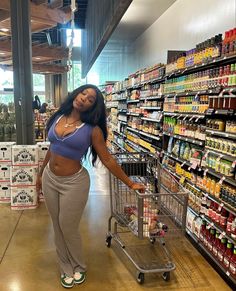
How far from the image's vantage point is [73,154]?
253 cm

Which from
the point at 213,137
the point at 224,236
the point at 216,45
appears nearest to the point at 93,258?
the point at 224,236

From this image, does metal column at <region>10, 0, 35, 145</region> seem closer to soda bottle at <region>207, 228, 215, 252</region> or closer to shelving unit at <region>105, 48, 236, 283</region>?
shelving unit at <region>105, 48, 236, 283</region>

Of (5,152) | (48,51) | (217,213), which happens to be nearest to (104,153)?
(217,213)

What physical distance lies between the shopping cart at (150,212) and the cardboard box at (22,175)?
5.65ft

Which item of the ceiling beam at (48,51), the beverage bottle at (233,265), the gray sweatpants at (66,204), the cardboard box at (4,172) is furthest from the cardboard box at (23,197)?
the ceiling beam at (48,51)

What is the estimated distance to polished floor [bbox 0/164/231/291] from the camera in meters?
2.79

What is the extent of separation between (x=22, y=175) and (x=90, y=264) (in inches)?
80.1

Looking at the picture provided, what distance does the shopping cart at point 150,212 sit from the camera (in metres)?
2.64

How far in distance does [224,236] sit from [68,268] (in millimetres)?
1516

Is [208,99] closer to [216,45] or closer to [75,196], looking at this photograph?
[216,45]

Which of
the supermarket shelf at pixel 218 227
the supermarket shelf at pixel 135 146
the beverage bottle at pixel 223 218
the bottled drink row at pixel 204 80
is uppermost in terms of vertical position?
the bottled drink row at pixel 204 80

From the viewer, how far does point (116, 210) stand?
323 centimetres

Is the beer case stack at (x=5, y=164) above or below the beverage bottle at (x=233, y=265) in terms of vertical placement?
above

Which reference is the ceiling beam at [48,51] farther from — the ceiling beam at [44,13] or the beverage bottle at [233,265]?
the beverage bottle at [233,265]
